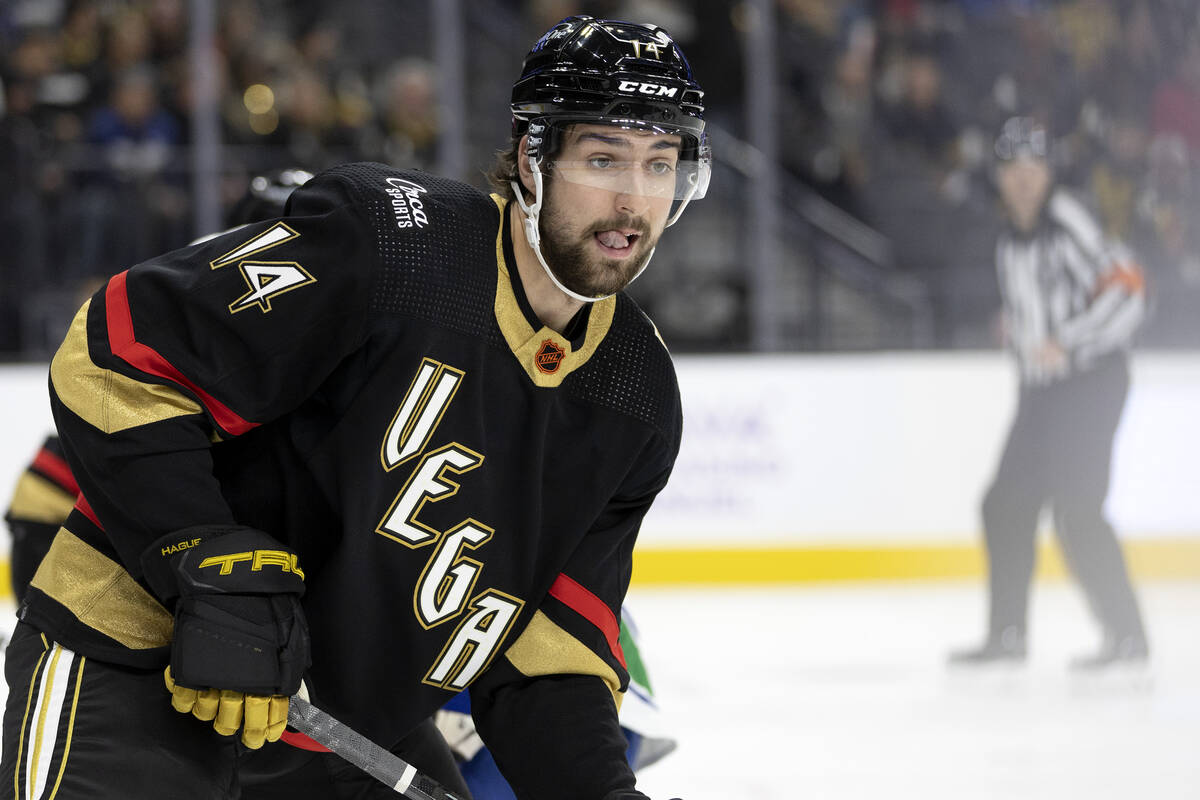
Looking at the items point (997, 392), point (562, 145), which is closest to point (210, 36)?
point (997, 392)

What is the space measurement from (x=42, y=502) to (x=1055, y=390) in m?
3.36

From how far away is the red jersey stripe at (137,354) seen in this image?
4.42ft

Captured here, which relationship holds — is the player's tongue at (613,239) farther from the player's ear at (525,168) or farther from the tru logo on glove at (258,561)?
the tru logo on glove at (258,561)

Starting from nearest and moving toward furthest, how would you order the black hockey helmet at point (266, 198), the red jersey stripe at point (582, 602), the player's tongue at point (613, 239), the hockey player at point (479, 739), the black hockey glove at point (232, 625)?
the black hockey glove at point (232, 625), the player's tongue at point (613, 239), the red jersey stripe at point (582, 602), the hockey player at point (479, 739), the black hockey helmet at point (266, 198)

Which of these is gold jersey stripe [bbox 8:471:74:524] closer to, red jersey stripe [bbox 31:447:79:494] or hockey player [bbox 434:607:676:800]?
red jersey stripe [bbox 31:447:79:494]

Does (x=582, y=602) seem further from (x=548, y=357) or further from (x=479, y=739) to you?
(x=479, y=739)

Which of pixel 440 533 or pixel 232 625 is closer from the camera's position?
pixel 232 625

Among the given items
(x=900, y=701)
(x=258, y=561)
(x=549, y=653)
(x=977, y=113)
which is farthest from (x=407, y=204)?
(x=977, y=113)

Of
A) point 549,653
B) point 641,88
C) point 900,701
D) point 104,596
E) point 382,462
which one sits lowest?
point 900,701

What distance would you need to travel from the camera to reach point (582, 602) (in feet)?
5.31

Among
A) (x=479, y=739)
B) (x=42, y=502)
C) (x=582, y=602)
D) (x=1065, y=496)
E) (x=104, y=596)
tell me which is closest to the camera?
(x=104, y=596)

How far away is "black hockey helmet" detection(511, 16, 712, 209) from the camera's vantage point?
1.50m

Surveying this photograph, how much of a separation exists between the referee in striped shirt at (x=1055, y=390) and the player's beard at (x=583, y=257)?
3163 millimetres

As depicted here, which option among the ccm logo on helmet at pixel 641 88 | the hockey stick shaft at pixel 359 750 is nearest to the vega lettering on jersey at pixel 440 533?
the hockey stick shaft at pixel 359 750
